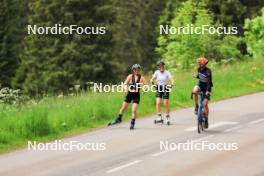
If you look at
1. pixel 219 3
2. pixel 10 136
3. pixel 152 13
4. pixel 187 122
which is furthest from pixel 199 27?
pixel 152 13

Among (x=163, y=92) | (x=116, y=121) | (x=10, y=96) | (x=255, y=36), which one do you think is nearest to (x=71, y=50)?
(x=255, y=36)

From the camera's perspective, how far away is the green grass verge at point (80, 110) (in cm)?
1802

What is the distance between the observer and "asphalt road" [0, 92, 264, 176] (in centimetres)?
1362

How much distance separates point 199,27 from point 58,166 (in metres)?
25.6

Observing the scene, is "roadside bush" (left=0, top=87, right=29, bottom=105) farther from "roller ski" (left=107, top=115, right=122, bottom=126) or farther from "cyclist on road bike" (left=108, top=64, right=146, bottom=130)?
"cyclist on road bike" (left=108, top=64, right=146, bottom=130)

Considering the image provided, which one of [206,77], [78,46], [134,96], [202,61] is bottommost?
[134,96]

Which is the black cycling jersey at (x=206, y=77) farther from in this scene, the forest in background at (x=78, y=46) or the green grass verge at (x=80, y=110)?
the forest in background at (x=78, y=46)

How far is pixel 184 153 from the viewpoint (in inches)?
608

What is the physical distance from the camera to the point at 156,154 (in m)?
15.3

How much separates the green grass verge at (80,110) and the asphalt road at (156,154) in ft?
3.24

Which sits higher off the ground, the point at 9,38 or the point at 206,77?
the point at 9,38

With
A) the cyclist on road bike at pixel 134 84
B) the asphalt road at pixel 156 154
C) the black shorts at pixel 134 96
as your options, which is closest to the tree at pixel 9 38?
the asphalt road at pixel 156 154

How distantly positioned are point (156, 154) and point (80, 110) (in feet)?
19.2

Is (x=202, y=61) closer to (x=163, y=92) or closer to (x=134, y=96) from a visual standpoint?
(x=163, y=92)
